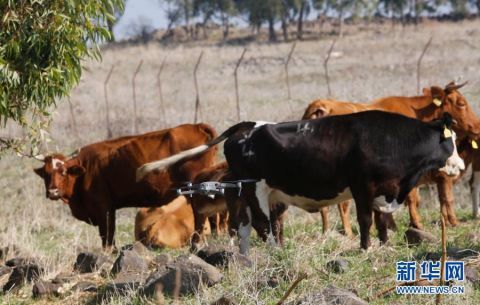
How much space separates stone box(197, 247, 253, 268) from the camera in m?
9.13

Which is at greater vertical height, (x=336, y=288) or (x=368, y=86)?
(x=336, y=288)

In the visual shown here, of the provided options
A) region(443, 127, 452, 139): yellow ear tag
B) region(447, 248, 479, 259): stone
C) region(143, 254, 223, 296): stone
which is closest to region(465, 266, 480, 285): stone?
region(447, 248, 479, 259): stone

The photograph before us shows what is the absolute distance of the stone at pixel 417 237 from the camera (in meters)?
10.3

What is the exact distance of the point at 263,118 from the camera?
1061 inches

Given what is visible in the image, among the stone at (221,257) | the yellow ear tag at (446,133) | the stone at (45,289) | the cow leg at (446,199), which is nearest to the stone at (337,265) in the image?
the stone at (221,257)

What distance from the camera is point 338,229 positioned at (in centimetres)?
1315

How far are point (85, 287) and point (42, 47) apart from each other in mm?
2663

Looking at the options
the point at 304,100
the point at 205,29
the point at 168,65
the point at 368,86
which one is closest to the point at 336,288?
the point at 304,100

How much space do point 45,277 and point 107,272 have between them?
2.40ft

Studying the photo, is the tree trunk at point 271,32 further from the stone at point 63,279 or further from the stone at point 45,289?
the stone at point 45,289

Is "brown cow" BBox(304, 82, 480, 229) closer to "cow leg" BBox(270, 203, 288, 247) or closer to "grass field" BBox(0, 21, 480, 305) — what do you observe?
"grass field" BBox(0, 21, 480, 305)

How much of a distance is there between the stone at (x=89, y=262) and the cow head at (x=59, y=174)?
13.6 ft

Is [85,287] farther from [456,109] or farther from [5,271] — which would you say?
[456,109]

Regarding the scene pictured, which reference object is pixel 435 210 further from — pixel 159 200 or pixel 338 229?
pixel 159 200
